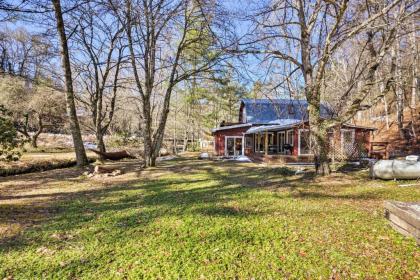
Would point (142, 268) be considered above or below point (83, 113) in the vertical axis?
below

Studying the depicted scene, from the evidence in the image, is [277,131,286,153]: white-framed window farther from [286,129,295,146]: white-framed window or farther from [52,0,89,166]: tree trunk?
[52,0,89,166]: tree trunk

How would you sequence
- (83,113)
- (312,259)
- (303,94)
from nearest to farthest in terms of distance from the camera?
(312,259)
(303,94)
(83,113)

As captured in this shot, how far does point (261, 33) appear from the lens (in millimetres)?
7785

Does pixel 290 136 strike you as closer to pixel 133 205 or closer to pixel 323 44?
pixel 323 44

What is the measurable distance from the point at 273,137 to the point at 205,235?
17.8 meters

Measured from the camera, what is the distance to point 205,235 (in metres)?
3.59

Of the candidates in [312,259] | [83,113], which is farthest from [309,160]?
[83,113]

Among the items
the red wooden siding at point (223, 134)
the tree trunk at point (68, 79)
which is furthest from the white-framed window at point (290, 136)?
the tree trunk at point (68, 79)

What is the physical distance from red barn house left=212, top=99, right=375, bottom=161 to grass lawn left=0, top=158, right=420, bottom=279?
33.5 feet

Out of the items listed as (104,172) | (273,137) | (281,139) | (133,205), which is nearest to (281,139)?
(281,139)

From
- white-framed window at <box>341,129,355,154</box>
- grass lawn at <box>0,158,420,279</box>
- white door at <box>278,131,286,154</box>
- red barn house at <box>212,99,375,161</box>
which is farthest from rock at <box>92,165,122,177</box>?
white-framed window at <box>341,129,355,154</box>

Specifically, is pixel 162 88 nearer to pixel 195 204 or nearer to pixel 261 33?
pixel 261 33

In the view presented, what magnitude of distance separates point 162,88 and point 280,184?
19799 millimetres

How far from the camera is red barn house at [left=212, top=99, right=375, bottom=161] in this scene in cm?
1607
